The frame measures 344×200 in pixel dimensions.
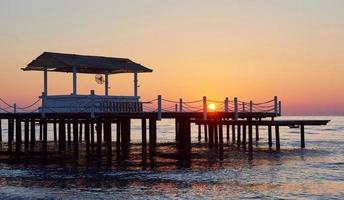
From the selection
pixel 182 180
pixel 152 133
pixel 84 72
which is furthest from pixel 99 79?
pixel 182 180

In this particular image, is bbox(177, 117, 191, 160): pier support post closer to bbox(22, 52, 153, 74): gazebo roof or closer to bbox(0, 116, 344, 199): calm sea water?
bbox(0, 116, 344, 199): calm sea water

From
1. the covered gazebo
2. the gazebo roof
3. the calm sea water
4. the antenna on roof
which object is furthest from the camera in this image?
the antenna on roof

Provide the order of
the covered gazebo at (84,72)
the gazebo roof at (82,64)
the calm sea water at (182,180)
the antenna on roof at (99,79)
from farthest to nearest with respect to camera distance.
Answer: the antenna on roof at (99,79), the gazebo roof at (82,64), the covered gazebo at (84,72), the calm sea water at (182,180)

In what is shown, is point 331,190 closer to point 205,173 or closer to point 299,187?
point 299,187

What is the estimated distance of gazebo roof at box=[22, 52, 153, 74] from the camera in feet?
136

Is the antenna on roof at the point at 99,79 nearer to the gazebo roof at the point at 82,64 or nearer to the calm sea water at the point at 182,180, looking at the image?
the gazebo roof at the point at 82,64

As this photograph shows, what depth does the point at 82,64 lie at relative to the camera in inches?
1628

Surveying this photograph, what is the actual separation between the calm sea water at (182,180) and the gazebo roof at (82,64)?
23.9 feet

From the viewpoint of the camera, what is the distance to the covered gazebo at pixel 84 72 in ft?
131

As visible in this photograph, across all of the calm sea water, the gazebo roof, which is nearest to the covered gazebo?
the gazebo roof

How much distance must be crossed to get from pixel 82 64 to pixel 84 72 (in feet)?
14.2

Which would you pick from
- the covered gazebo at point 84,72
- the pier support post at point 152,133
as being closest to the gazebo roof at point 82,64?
the covered gazebo at point 84,72

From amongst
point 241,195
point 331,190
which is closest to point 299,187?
point 331,190

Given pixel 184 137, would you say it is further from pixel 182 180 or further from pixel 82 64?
pixel 182 180
